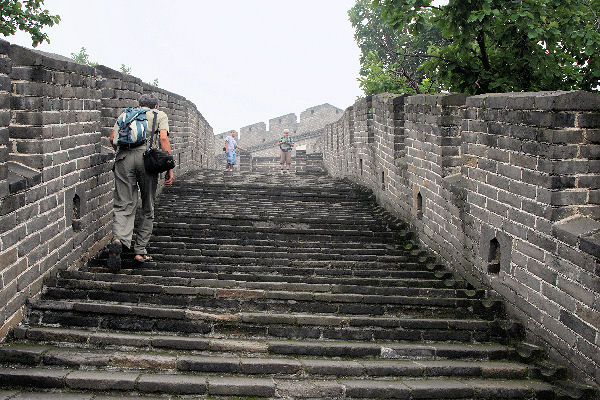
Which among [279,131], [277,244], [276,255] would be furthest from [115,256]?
[279,131]

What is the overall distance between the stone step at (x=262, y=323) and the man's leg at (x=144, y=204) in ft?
3.76

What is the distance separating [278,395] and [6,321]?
1.96 metres

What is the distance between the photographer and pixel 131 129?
21.7 ft

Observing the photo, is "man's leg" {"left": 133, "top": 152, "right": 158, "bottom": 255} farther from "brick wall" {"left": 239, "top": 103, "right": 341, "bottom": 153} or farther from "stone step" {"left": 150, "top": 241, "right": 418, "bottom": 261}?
"brick wall" {"left": 239, "top": 103, "right": 341, "bottom": 153}

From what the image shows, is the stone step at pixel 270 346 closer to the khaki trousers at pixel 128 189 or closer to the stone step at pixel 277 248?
the khaki trousers at pixel 128 189

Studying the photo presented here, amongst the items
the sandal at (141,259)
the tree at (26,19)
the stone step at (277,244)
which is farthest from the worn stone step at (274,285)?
the tree at (26,19)

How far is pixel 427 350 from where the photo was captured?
529cm

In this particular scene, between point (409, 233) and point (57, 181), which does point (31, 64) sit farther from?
point (409, 233)

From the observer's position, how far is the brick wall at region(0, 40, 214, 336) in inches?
200

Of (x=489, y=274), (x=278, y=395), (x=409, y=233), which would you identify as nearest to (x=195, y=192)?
(x=409, y=233)

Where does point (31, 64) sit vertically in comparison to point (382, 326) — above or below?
above

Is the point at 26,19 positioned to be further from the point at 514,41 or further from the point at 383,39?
the point at 383,39

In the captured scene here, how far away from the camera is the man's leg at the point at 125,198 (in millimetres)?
6625

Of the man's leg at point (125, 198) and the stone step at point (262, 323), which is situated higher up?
the man's leg at point (125, 198)
